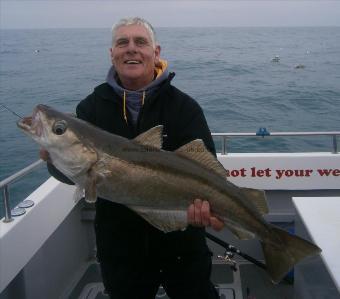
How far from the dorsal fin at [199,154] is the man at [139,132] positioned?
9.9 inches

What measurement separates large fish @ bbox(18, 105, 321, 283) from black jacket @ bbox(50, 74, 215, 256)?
34 cm

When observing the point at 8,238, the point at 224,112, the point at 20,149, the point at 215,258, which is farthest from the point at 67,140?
the point at 224,112

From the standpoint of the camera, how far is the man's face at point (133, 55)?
311 cm

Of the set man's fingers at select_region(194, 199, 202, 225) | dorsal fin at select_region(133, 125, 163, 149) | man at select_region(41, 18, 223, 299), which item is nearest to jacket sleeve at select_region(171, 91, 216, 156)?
man at select_region(41, 18, 223, 299)

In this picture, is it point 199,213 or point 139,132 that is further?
point 139,132

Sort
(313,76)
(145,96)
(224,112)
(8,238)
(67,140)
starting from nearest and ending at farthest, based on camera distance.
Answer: (67,140)
(145,96)
(8,238)
(224,112)
(313,76)

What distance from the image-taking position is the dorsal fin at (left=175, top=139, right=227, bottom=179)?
287cm

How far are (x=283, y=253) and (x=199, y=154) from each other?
90 centimetres

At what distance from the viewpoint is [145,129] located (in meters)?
3.16

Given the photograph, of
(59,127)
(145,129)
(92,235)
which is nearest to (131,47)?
(145,129)

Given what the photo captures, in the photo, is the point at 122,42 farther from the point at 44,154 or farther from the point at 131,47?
the point at 44,154

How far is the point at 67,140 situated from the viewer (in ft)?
8.71

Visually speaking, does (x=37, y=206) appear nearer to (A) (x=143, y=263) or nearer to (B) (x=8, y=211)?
(B) (x=8, y=211)

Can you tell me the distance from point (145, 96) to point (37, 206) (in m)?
1.94
